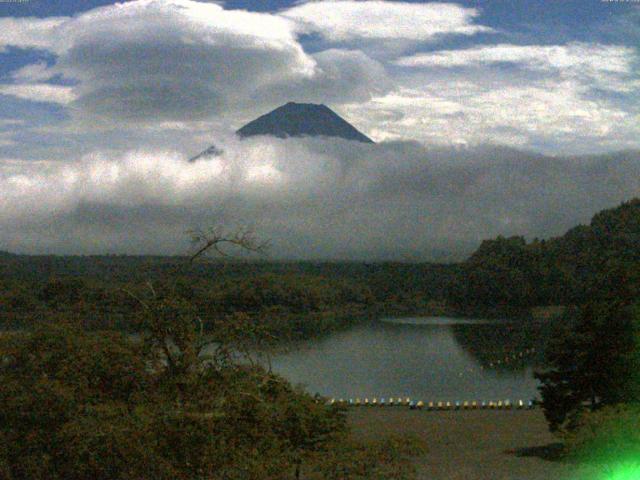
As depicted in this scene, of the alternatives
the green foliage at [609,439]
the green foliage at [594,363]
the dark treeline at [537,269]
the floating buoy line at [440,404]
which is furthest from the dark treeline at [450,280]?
the green foliage at [609,439]

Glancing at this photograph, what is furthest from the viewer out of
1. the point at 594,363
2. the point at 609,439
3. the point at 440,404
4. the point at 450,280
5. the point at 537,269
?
the point at 450,280

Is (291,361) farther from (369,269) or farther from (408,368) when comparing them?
(369,269)

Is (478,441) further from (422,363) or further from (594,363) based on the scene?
(422,363)

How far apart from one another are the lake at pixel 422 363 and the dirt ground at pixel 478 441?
3243 mm

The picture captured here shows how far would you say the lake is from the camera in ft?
107

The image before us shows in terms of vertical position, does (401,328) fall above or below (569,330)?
below

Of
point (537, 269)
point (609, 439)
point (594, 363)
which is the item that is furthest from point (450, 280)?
point (609, 439)

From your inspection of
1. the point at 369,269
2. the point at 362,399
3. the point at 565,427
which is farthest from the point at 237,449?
the point at 369,269

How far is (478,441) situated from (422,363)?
894 inches

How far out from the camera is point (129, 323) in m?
7.01

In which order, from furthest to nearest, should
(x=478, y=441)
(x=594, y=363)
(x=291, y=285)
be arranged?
(x=291, y=285)
(x=478, y=441)
(x=594, y=363)

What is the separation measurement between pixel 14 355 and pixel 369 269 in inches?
3987

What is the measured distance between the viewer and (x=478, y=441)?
1947 centimetres

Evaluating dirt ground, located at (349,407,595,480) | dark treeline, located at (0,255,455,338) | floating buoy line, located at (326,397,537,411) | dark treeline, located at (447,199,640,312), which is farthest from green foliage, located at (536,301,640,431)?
dark treeline, located at (447,199,640,312)
